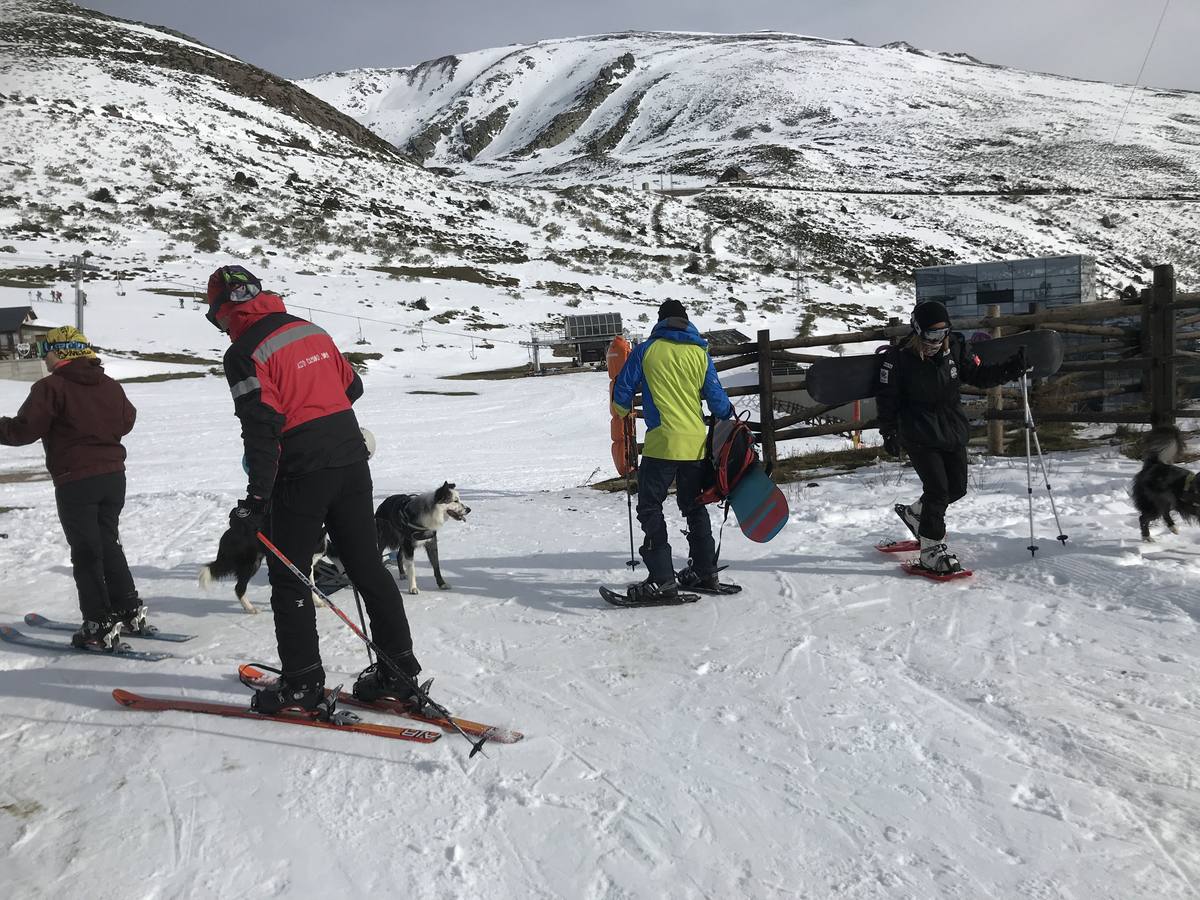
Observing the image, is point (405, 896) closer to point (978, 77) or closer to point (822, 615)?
point (822, 615)

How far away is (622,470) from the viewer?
289 inches

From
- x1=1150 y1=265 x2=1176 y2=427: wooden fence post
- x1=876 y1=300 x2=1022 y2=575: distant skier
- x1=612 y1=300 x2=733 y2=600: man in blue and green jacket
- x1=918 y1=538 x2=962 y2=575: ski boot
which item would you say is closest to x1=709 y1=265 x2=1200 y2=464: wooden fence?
x1=1150 y1=265 x2=1176 y2=427: wooden fence post

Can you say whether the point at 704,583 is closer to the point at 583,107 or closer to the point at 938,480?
the point at 938,480

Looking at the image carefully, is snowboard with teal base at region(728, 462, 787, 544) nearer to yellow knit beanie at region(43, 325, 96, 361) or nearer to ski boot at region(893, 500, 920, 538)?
ski boot at region(893, 500, 920, 538)

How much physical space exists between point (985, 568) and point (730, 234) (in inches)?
2746

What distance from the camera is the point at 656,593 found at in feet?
17.5

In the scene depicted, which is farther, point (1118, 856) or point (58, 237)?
point (58, 237)

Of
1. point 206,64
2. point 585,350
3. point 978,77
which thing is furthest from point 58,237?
point 978,77

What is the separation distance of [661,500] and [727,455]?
54 centimetres

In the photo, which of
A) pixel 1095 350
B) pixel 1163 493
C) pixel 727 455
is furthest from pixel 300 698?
pixel 1095 350

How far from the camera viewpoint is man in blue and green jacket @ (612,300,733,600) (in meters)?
5.19

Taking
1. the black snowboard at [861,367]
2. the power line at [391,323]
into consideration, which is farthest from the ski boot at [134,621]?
the power line at [391,323]

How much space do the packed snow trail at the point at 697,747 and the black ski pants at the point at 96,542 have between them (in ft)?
1.36

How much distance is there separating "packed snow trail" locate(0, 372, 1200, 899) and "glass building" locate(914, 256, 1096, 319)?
701 inches
